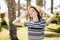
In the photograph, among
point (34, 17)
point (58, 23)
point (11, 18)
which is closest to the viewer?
point (34, 17)

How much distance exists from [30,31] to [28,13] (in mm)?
356

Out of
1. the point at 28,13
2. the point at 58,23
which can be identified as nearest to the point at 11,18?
the point at 28,13

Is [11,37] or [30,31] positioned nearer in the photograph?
[30,31]

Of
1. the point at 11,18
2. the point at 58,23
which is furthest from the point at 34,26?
the point at 58,23

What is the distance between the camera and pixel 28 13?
13.6 feet

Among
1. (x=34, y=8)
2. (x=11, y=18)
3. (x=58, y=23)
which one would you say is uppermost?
(x=34, y=8)

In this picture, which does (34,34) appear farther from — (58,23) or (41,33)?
(58,23)

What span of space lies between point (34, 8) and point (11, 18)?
7.55 metres

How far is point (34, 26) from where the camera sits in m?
4.12

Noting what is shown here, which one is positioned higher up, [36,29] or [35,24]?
[35,24]

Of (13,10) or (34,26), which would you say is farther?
(13,10)

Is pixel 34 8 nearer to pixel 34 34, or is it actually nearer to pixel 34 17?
pixel 34 17

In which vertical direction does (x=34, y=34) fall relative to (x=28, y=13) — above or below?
below

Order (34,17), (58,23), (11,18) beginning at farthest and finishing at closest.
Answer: (58,23)
(11,18)
(34,17)
